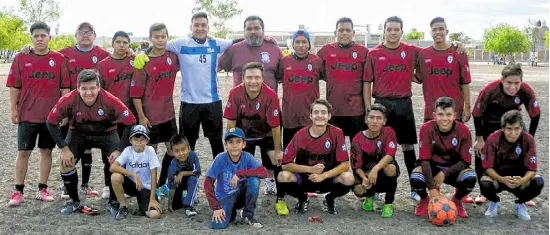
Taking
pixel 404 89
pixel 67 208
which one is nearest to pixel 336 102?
pixel 404 89

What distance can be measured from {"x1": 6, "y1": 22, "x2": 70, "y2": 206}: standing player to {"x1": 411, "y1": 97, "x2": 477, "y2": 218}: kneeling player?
425 cm

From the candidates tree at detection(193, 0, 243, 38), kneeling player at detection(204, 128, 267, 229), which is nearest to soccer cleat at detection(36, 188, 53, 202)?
kneeling player at detection(204, 128, 267, 229)

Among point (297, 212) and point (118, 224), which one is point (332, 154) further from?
point (118, 224)

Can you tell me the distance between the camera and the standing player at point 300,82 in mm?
7008

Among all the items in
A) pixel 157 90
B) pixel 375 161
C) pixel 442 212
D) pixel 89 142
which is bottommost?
pixel 442 212

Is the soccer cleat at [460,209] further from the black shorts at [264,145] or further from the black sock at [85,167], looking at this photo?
the black sock at [85,167]

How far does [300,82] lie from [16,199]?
3583mm

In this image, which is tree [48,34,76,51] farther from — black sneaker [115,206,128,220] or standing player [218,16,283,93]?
black sneaker [115,206,128,220]

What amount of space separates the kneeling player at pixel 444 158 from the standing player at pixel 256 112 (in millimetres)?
1613

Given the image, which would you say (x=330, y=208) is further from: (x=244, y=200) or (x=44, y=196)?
(x=44, y=196)

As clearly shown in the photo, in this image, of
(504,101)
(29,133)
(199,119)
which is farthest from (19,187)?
(504,101)

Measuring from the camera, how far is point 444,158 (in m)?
6.26

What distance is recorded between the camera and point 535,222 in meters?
5.75

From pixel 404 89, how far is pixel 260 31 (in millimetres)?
1955
